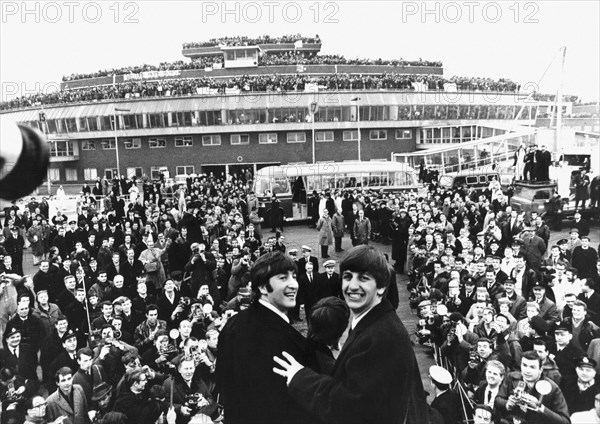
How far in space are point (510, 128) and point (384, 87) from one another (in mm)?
11711

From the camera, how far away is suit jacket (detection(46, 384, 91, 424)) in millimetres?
5773

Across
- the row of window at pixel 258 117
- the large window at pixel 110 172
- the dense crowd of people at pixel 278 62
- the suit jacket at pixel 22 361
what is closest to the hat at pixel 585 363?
the suit jacket at pixel 22 361

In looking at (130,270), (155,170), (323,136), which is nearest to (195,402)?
(130,270)

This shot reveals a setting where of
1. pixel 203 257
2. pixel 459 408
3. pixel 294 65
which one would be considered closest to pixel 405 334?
pixel 459 408

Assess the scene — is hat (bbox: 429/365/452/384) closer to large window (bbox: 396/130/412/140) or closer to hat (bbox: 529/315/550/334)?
hat (bbox: 529/315/550/334)

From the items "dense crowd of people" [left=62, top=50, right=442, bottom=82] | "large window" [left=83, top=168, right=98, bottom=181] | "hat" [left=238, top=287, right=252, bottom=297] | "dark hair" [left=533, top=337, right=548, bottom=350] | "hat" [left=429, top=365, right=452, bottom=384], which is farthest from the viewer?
"dense crowd of people" [left=62, top=50, right=442, bottom=82]

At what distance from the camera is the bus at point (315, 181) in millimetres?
26656

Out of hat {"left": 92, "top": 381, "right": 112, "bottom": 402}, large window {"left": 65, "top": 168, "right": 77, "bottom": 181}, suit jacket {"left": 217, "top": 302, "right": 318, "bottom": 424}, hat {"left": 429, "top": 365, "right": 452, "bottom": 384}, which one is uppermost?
suit jacket {"left": 217, "top": 302, "right": 318, "bottom": 424}

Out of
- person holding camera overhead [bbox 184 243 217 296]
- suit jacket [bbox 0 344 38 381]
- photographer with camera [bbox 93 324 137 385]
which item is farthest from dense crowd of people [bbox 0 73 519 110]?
photographer with camera [bbox 93 324 137 385]

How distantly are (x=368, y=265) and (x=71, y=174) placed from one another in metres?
57.0

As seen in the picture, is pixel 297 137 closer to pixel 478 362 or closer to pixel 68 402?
pixel 478 362

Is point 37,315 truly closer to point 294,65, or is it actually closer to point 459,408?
point 459,408

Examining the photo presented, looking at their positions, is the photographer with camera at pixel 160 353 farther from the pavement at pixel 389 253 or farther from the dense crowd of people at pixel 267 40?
the dense crowd of people at pixel 267 40

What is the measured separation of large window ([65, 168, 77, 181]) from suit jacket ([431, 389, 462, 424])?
54668 mm
